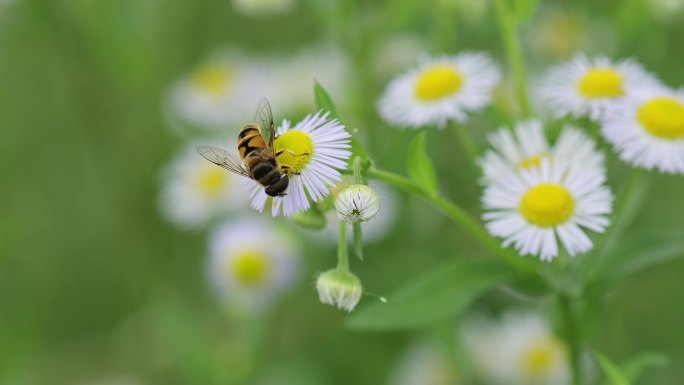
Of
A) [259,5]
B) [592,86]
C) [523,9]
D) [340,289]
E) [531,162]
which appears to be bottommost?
[340,289]

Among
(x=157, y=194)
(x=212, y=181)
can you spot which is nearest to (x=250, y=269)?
(x=212, y=181)

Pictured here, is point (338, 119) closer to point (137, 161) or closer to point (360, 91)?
point (360, 91)

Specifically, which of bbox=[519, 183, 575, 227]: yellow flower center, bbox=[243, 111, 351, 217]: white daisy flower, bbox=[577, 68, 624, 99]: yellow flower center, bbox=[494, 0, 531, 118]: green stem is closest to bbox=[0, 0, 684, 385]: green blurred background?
bbox=[494, 0, 531, 118]: green stem

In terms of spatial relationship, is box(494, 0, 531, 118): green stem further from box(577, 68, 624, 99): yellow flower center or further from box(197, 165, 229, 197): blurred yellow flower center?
box(197, 165, 229, 197): blurred yellow flower center

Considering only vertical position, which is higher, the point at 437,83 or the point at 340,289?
the point at 437,83

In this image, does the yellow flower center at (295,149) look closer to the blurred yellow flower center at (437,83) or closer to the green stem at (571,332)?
the blurred yellow flower center at (437,83)

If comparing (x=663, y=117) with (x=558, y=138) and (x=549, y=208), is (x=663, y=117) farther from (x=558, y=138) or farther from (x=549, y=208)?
(x=549, y=208)
